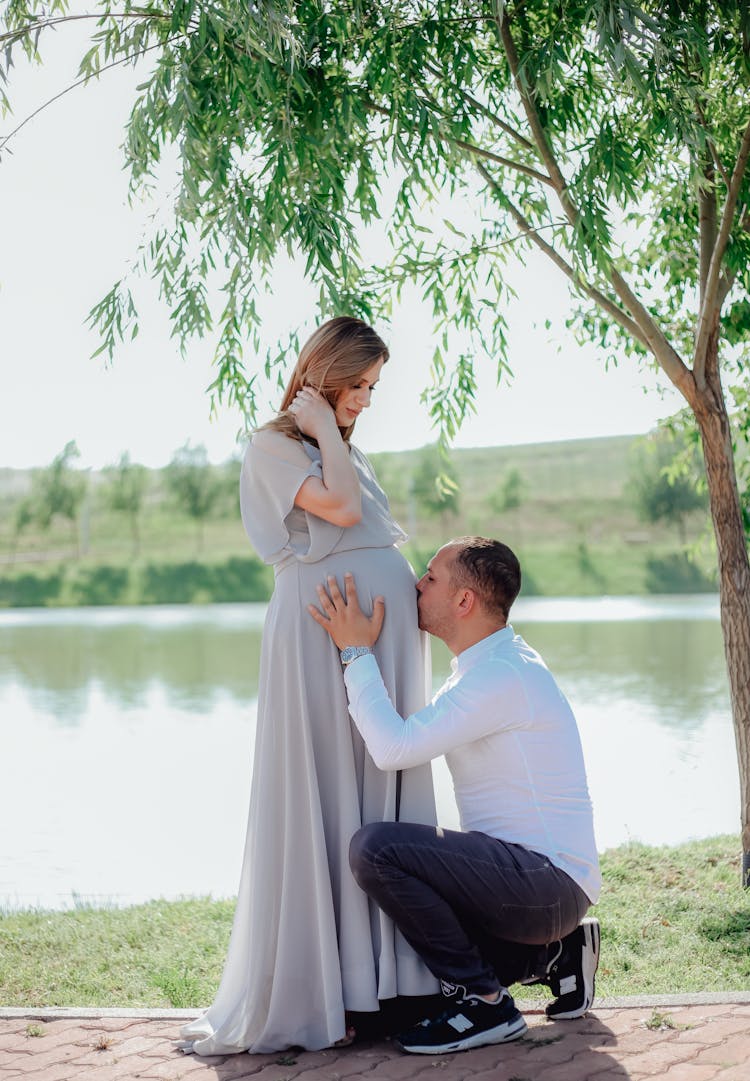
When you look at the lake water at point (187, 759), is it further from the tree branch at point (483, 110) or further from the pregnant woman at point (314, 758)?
the tree branch at point (483, 110)

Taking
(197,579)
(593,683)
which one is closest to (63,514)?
(197,579)

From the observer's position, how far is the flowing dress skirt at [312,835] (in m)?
3.26

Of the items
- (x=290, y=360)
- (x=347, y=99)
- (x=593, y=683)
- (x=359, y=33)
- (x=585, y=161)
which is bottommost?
(x=593, y=683)

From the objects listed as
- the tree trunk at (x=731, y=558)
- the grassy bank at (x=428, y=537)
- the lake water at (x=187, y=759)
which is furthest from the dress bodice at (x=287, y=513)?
the grassy bank at (x=428, y=537)

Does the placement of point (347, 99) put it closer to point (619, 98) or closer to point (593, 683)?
point (619, 98)

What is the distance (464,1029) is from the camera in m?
3.18

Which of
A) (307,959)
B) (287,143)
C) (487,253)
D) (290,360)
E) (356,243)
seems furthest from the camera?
(487,253)

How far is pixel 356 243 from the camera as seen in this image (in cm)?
461

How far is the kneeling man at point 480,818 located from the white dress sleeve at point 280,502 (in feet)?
0.51

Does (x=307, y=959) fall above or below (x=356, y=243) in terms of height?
below

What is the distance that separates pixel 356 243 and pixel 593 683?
469 inches

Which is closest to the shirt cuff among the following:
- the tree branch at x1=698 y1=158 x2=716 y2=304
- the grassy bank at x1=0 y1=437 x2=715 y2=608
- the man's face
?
the man's face

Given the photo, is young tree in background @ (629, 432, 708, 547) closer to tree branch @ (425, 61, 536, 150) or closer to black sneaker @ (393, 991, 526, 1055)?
tree branch @ (425, 61, 536, 150)

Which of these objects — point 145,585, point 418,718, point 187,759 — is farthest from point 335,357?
point 145,585
